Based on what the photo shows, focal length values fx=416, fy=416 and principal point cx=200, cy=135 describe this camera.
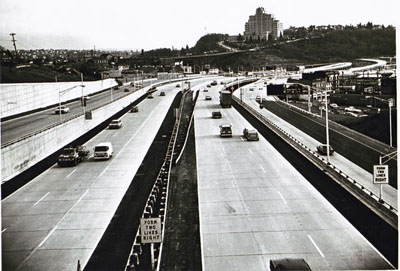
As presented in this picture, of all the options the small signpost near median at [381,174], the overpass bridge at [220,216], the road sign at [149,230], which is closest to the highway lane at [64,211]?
the overpass bridge at [220,216]

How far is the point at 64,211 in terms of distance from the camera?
82.8 ft

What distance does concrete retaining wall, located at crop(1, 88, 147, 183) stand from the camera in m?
28.9

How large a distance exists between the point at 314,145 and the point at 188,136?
15.1 m

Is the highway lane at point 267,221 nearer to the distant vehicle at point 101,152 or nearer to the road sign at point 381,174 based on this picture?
the road sign at point 381,174

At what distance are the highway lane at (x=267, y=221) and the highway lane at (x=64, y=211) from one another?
5.90 m

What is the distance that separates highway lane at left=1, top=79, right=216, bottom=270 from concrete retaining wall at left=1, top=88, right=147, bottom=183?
1.65m

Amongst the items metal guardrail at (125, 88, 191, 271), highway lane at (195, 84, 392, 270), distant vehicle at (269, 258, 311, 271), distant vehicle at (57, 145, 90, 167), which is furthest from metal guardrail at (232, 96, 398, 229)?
distant vehicle at (57, 145, 90, 167)

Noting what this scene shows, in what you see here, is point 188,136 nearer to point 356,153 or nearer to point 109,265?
point 356,153

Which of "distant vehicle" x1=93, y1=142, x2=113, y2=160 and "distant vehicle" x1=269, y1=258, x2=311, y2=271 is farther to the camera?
"distant vehicle" x1=93, y1=142, x2=113, y2=160

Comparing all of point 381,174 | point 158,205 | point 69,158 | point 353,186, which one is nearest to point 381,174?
point 381,174

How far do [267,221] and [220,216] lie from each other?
8.90 feet

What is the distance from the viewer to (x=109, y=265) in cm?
1820

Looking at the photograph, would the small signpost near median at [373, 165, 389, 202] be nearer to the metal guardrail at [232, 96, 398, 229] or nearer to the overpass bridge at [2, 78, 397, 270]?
the metal guardrail at [232, 96, 398, 229]

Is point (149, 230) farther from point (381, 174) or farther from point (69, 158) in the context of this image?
point (69, 158)
